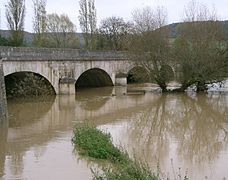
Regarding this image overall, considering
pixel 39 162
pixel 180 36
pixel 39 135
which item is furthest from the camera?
pixel 180 36

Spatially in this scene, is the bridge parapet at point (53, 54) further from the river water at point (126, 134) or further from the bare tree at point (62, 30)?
the bare tree at point (62, 30)

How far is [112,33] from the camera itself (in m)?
50.0

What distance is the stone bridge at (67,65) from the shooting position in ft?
72.8

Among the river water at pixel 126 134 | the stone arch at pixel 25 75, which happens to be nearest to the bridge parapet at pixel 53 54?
the stone arch at pixel 25 75

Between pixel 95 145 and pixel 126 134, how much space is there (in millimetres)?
3007

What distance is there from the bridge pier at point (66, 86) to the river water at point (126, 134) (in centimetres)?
123

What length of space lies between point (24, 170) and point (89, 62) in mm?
19901

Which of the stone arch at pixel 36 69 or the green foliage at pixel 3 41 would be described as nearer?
the stone arch at pixel 36 69

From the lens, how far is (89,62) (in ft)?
96.1

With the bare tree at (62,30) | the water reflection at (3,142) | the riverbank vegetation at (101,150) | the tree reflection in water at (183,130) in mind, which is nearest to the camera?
the riverbank vegetation at (101,150)

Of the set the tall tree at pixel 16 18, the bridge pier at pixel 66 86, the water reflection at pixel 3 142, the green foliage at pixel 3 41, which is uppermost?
the tall tree at pixel 16 18

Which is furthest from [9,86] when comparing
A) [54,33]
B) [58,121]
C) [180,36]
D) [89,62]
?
[54,33]

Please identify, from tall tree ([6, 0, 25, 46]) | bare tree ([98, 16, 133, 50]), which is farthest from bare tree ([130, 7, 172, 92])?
bare tree ([98, 16, 133, 50])

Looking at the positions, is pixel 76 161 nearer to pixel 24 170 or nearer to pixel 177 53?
pixel 24 170
